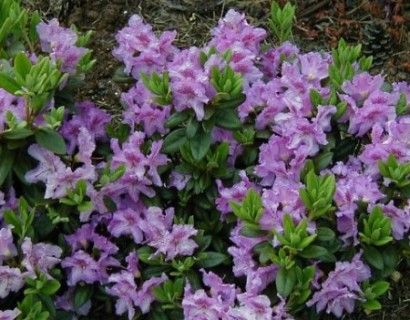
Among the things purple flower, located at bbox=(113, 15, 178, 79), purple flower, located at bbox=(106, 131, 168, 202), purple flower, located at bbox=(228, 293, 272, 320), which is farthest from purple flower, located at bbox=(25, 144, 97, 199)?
purple flower, located at bbox=(228, 293, 272, 320)

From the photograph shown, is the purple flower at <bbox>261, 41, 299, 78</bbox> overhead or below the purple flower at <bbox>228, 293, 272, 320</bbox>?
overhead

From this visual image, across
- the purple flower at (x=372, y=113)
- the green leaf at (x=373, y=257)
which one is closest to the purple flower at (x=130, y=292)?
the green leaf at (x=373, y=257)

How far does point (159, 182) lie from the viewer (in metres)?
2.86

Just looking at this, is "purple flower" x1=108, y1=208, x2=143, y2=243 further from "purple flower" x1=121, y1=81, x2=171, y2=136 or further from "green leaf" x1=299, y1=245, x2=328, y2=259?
"green leaf" x1=299, y1=245, x2=328, y2=259

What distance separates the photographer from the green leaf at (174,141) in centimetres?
281

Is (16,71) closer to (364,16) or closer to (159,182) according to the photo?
(159,182)

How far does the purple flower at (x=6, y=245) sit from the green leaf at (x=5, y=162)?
144mm

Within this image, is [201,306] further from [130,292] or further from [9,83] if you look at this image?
[9,83]

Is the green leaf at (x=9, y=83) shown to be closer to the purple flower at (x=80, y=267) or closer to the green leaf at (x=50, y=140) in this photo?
the green leaf at (x=50, y=140)

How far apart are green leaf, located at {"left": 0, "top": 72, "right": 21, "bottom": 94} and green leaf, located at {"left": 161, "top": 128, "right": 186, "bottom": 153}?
477mm

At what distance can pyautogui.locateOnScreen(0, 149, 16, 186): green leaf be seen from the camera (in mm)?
2697

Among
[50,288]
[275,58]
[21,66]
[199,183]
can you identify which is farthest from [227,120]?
[50,288]

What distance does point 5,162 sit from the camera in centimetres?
271

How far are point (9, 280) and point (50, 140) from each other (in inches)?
17.3
